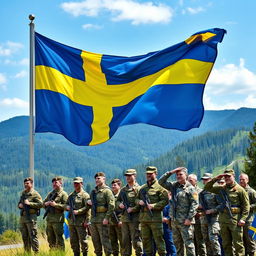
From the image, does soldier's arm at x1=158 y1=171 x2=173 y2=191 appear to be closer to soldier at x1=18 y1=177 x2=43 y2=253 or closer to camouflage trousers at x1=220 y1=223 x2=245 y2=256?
camouflage trousers at x1=220 y1=223 x2=245 y2=256

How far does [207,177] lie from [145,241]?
6.79 feet

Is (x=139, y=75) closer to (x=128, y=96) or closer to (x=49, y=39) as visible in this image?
(x=128, y=96)

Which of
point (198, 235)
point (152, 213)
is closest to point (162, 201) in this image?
point (152, 213)

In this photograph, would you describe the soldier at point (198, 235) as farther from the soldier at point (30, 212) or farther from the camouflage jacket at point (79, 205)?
the soldier at point (30, 212)

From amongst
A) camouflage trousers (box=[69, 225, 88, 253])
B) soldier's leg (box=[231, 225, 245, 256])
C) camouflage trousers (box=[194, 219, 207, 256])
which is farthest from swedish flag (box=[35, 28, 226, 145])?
soldier's leg (box=[231, 225, 245, 256])

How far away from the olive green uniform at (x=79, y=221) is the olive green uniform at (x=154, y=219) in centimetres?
169

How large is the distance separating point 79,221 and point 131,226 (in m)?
1.37

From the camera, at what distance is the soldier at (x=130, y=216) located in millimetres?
11797

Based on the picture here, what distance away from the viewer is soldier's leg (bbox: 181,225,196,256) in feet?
34.2

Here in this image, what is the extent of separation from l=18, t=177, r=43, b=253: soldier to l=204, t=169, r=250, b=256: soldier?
455cm

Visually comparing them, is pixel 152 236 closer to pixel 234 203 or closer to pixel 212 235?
pixel 212 235

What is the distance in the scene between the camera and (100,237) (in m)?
12.2

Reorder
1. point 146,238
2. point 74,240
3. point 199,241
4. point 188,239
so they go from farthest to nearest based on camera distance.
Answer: point 74,240, point 199,241, point 146,238, point 188,239

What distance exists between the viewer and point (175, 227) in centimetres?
1085
